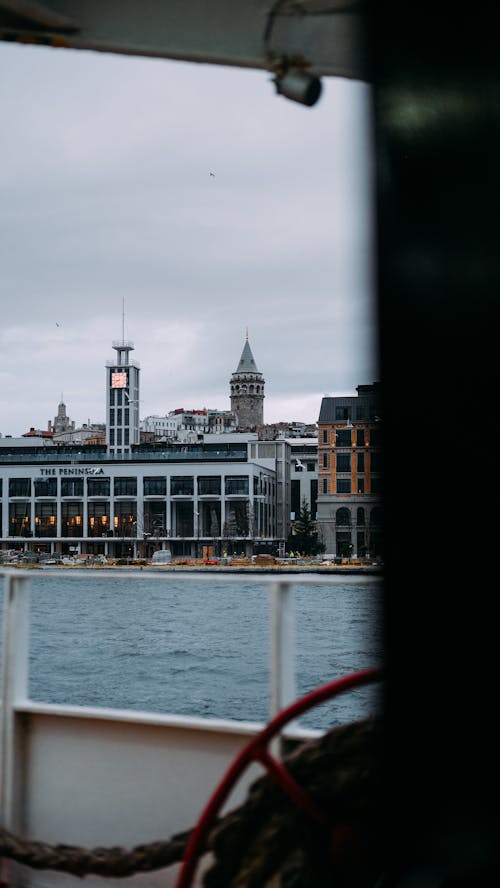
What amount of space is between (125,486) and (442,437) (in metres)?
51.0

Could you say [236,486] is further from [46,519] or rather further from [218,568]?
[46,519]

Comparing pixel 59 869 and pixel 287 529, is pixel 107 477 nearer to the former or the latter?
pixel 287 529

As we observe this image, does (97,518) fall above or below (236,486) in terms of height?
below

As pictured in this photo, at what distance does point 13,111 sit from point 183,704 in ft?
38.5

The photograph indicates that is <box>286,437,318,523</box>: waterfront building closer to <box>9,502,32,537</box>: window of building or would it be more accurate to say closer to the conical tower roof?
<box>9,502,32,537</box>: window of building

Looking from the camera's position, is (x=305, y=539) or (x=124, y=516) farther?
(x=124, y=516)

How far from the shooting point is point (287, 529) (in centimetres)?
5700

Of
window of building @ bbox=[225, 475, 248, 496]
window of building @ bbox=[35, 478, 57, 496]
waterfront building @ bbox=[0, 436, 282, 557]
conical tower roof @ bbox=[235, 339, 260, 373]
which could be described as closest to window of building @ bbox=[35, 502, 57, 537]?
waterfront building @ bbox=[0, 436, 282, 557]

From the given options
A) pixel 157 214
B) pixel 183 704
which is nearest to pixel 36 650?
pixel 183 704

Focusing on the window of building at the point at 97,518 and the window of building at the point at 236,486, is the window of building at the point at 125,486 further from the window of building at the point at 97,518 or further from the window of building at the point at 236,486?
the window of building at the point at 236,486

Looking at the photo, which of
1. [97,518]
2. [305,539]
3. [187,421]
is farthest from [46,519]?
[187,421]

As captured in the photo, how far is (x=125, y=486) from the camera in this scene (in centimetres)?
5081

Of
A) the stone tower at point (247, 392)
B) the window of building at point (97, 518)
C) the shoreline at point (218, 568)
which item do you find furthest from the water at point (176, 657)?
the stone tower at point (247, 392)

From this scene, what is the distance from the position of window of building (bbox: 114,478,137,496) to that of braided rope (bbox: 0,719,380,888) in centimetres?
5028
